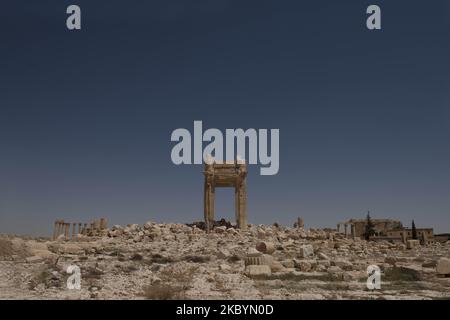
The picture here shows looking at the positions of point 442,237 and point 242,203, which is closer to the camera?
point 242,203

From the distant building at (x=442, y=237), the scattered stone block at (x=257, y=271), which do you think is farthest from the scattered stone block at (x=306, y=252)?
the distant building at (x=442, y=237)

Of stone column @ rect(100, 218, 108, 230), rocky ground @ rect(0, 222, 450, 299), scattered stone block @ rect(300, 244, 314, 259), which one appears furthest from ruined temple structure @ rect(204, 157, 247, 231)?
scattered stone block @ rect(300, 244, 314, 259)

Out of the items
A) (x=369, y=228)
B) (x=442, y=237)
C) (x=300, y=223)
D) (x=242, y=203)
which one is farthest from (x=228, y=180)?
(x=442, y=237)

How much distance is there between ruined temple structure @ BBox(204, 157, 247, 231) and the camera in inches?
1132

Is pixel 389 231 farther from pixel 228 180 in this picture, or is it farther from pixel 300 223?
pixel 228 180

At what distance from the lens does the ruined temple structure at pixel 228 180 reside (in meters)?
28.8

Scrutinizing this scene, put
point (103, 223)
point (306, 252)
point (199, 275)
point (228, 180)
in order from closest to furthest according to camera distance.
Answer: point (199, 275) → point (306, 252) → point (228, 180) → point (103, 223)

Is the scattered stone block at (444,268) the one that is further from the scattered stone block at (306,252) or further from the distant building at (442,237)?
the distant building at (442,237)

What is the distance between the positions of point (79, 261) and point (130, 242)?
8650 mm

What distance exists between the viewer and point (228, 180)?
29.3 meters

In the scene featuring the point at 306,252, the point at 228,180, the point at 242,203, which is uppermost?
the point at 228,180

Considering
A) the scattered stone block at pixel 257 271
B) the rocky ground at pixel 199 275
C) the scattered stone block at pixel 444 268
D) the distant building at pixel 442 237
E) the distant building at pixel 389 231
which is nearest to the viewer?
the rocky ground at pixel 199 275

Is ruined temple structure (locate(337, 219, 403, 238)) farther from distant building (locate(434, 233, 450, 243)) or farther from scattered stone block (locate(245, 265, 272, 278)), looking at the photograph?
scattered stone block (locate(245, 265, 272, 278))
